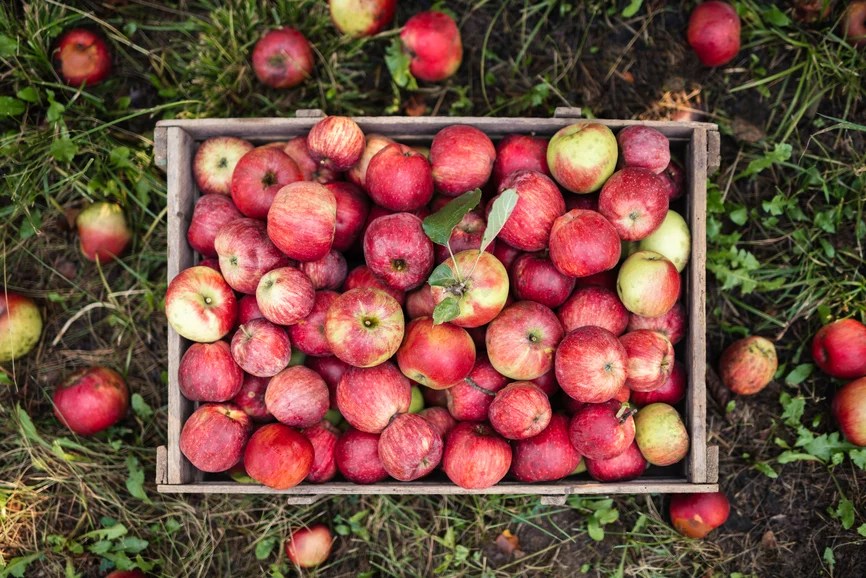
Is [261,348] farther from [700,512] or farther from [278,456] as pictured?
[700,512]

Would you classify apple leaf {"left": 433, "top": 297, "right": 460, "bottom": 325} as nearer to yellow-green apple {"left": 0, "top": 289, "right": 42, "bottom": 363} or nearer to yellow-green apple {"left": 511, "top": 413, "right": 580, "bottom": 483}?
yellow-green apple {"left": 511, "top": 413, "right": 580, "bottom": 483}

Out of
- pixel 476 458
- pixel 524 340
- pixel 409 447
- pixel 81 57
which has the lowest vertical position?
pixel 476 458

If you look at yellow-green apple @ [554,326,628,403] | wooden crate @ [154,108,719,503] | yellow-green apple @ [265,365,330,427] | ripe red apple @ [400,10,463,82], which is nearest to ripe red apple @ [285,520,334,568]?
wooden crate @ [154,108,719,503]

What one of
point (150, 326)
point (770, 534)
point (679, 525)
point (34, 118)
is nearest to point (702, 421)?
point (679, 525)

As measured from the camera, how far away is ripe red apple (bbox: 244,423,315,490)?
2.96 meters

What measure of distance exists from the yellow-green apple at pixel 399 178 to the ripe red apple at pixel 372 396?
780mm

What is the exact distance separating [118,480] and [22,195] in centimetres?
180

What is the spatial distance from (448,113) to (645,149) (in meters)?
1.41

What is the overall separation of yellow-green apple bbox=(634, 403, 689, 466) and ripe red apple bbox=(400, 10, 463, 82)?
228 cm

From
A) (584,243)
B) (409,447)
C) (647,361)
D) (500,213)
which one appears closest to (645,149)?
(584,243)

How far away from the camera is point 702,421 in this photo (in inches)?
128

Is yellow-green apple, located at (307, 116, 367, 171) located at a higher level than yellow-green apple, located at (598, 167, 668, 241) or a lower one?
higher

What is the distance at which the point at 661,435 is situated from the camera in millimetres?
3207

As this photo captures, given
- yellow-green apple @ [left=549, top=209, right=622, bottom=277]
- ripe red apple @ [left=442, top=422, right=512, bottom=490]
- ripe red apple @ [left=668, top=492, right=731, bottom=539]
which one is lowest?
ripe red apple @ [left=668, top=492, right=731, bottom=539]
